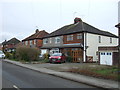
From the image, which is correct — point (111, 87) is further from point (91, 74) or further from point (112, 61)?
point (112, 61)

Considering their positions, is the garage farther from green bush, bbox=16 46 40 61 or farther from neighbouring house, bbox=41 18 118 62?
green bush, bbox=16 46 40 61

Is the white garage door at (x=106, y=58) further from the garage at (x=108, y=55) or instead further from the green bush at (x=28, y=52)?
the green bush at (x=28, y=52)

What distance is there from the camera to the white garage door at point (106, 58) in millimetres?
20541

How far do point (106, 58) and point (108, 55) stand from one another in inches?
19.8

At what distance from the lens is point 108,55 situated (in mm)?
20797

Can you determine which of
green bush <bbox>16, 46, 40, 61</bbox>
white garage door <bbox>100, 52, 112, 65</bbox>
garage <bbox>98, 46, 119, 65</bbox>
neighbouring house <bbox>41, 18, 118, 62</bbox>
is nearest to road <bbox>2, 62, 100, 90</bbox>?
garage <bbox>98, 46, 119, 65</bbox>

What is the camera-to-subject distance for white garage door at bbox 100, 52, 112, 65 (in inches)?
809

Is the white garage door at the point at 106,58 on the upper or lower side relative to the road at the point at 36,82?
upper

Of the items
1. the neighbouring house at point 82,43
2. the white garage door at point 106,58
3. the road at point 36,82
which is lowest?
the road at point 36,82

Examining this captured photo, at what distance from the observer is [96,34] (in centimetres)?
2841

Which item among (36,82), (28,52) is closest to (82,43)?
(28,52)

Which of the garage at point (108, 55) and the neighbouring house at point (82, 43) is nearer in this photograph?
the garage at point (108, 55)

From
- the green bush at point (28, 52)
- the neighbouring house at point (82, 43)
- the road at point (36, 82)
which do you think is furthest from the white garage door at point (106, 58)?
the road at point (36, 82)

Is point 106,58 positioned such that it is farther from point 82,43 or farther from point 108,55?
point 82,43
